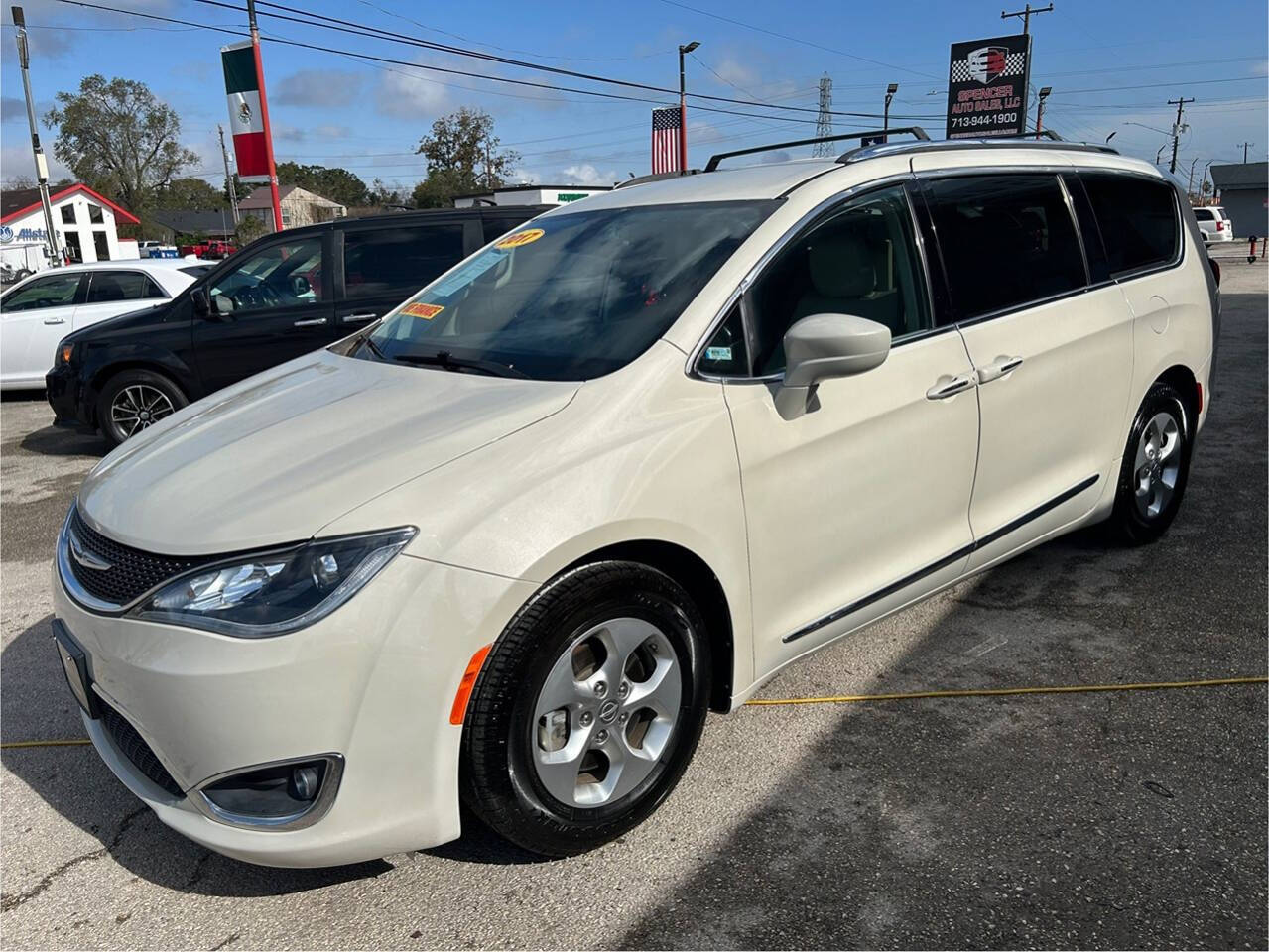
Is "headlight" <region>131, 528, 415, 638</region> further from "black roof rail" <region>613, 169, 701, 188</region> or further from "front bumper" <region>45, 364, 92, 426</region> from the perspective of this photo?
"front bumper" <region>45, 364, 92, 426</region>

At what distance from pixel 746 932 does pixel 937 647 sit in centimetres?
173

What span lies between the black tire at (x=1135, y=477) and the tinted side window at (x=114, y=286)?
31.5ft

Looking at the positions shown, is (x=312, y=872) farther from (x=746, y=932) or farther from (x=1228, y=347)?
(x=1228, y=347)

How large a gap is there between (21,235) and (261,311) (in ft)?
212

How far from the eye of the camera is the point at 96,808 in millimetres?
2891

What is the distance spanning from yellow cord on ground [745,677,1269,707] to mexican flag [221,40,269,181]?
17458mm

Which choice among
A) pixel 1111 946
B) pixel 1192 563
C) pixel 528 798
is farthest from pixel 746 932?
pixel 1192 563

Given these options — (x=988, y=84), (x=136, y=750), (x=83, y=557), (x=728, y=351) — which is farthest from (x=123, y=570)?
(x=988, y=84)

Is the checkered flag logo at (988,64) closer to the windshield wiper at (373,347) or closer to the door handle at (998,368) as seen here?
the door handle at (998,368)

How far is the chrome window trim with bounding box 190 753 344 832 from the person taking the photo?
6.92 feet

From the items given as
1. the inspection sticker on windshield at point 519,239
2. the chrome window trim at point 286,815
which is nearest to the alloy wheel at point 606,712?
the chrome window trim at point 286,815

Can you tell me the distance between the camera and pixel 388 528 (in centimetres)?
212

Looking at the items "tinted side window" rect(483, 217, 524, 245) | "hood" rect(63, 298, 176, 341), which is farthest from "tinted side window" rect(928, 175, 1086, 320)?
"hood" rect(63, 298, 176, 341)

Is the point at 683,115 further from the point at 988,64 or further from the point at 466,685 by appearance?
the point at 466,685
